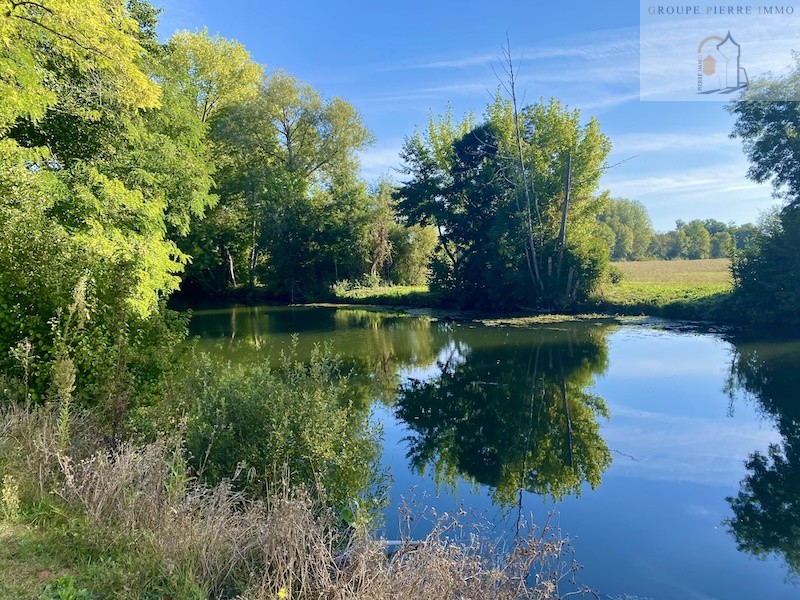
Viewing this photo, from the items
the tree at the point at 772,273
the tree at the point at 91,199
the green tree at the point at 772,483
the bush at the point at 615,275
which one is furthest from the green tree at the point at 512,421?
the bush at the point at 615,275

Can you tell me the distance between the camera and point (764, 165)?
18734 mm

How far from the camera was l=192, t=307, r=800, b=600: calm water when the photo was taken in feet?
17.0

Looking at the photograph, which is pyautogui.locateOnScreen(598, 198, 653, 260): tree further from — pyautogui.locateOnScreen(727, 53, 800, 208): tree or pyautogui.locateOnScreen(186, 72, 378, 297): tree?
pyautogui.locateOnScreen(727, 53, 800, 208): tree

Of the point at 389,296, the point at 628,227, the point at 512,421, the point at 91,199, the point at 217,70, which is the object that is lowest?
the point at 512,421

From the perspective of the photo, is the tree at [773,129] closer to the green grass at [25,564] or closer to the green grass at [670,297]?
the green grass at [670,297]

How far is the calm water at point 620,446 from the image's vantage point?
5.19 m

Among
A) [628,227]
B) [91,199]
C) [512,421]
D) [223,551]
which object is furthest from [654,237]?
[223,551]

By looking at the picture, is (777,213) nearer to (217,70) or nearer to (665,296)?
(665,296)

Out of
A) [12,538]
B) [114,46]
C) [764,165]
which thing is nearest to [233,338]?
[114,46]

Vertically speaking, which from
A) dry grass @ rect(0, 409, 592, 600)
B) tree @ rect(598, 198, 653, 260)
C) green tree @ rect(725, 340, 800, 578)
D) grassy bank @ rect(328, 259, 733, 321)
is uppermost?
tree @ rect(598, 198, 653, 260)

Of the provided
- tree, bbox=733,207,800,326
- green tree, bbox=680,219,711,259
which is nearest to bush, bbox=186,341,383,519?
tree, bbox=733,207,800,326

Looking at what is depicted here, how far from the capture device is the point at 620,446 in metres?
8.13

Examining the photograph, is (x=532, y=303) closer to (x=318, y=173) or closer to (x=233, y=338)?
(x=233, y=338)

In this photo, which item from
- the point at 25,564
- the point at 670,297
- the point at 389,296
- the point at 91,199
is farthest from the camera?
the point at 389,296
